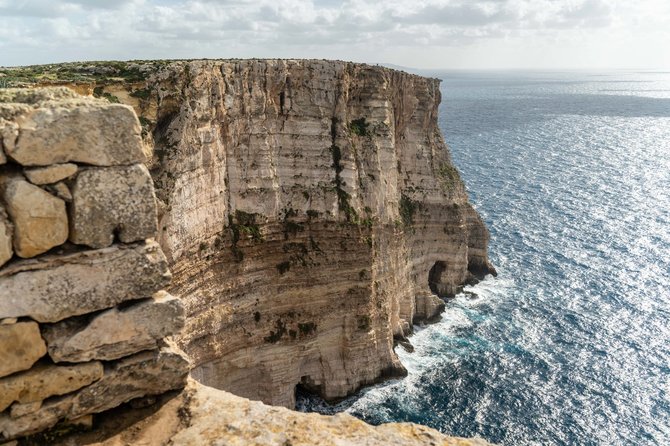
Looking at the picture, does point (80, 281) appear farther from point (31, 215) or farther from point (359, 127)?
point (359, 127)

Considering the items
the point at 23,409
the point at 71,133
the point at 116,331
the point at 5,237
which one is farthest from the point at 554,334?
the point at 5,237

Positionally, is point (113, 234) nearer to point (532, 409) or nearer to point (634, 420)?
point (532, 409)

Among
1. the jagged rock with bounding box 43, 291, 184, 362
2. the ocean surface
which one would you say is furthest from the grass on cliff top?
the ocean surface

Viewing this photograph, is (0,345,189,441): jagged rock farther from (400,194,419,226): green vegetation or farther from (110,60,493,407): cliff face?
(400,194,419,226): green vegetation

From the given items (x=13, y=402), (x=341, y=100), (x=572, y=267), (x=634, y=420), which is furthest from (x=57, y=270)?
(x=572, y=267)

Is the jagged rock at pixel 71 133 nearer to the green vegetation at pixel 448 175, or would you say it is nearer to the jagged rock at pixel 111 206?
the jagged rock at pixel 111 206
